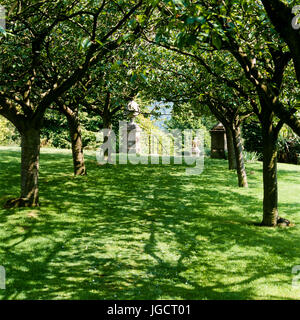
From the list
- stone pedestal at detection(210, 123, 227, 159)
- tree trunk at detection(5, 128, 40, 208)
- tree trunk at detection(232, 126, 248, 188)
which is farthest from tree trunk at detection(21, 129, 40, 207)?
stone pedestal at detection(210, 123, 227, 159)

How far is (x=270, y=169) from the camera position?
31.0 feet

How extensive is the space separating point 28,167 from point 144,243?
192 inches

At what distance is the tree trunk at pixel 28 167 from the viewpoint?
1070cm

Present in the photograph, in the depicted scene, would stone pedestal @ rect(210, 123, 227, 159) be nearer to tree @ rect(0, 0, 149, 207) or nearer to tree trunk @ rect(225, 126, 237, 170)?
tree trunk @ rect(225, 126, 237, 170)

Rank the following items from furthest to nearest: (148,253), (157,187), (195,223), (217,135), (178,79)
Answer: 1. (217,135)
2. (157,187)
3. (178,79)
4. (195,223)
5. (148,253)

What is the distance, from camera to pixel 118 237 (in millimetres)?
8758

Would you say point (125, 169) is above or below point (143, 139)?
below

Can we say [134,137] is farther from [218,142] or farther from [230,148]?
[230,148]

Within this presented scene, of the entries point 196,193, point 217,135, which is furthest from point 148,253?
point 217,135

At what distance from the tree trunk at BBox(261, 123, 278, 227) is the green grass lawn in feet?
1.92

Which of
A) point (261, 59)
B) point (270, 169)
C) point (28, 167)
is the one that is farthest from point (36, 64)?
point (270, 169)
